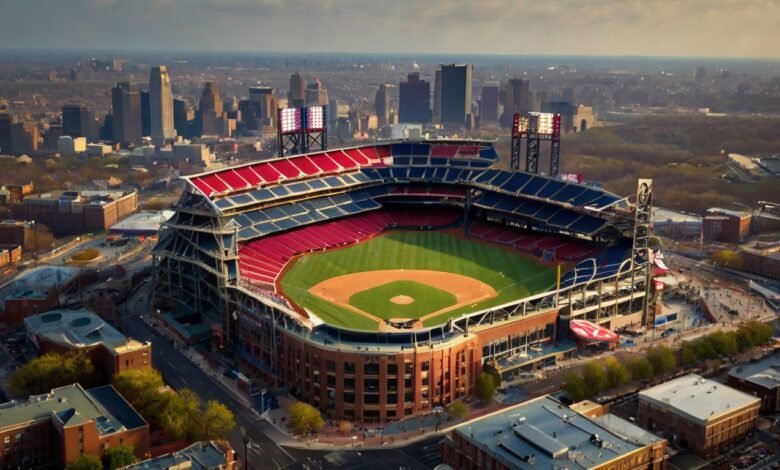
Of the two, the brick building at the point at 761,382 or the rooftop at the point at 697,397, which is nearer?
the rooftop at the point at 697,397

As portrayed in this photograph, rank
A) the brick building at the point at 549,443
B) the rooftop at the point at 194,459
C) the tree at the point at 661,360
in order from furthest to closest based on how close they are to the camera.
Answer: the tree at the point at 661,360
the rooftop at the point at 194,459
the brick building at the point at 549,443

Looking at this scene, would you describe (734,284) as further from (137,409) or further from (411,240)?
(137,409)

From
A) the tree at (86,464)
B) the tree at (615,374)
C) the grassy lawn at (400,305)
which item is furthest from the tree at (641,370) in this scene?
the tree at (86,464)

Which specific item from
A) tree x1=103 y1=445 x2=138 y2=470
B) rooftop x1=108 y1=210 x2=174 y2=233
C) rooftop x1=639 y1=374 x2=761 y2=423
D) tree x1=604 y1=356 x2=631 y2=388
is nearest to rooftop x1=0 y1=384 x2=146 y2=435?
tree x1=103 y1=445 x2=138 y2=470

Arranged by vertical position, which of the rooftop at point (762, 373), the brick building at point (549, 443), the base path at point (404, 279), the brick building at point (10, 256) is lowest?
the brick building at point (10, 256)

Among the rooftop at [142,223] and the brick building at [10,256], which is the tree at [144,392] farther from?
the rooftop at [142,223]

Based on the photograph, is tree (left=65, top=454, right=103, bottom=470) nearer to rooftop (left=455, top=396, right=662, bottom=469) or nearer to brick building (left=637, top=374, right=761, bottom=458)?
rooftop (left=455, top=396, right=662, bottom=469)
